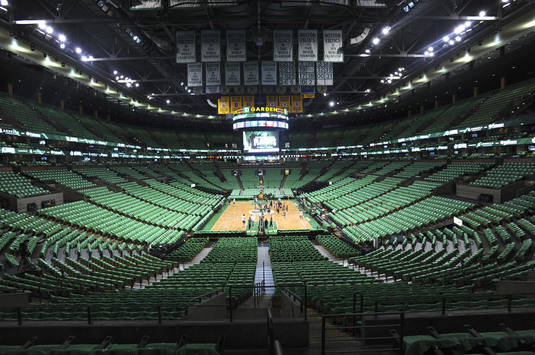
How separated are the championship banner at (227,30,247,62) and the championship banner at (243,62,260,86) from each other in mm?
1692

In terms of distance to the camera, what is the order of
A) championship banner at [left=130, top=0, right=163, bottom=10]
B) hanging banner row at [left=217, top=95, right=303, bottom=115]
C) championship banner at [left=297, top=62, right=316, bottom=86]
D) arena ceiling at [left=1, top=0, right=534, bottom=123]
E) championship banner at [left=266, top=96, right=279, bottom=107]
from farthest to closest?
1. championship banner at [left=266, top=96, right=279, bottom=107]
2. hanging banner row at [left=217, top=95, right=303, bottom=115]
3. championship banner at [left=297, top=62, right=316, bottom=86]
4. arena ceiling at [left=1, top=0, right=534, bottom=123]
5. championship banner at [left=130, top=0, right=163, bottom=10]

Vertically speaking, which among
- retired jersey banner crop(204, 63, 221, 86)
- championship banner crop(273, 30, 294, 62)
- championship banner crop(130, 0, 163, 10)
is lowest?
retired jersey banner crop(204, 63, 221, 86)

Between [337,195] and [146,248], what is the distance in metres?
25.0

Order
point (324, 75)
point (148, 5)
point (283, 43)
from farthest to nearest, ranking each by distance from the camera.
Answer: point (324, 75) → point (283, 43) → point (148, 5)

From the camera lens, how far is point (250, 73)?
15125 mm

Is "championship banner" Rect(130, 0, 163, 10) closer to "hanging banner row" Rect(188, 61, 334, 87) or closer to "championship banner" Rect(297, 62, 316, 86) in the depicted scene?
"hanging banner row" Rect(188, 61, 334, 87)

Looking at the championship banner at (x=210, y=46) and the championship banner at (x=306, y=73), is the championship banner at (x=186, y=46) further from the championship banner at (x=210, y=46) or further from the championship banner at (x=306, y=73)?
the championship banner at (x=306, y=73)

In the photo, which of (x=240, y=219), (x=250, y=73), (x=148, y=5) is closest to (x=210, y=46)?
(x=250, y=73)

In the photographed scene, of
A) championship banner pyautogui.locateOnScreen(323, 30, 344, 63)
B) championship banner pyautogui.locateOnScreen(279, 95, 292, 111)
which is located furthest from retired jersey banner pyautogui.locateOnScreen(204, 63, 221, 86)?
championship banner pyautogui.locateOnScreen(279, 95, 292, 111)

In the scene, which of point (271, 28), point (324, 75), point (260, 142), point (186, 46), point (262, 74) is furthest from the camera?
point (260, 142)

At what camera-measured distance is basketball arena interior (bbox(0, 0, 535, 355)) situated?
14.8 feet

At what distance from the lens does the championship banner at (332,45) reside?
1362 centimetres

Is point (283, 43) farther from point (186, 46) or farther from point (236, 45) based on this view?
point (186, 46)

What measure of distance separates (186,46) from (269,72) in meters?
4.93
